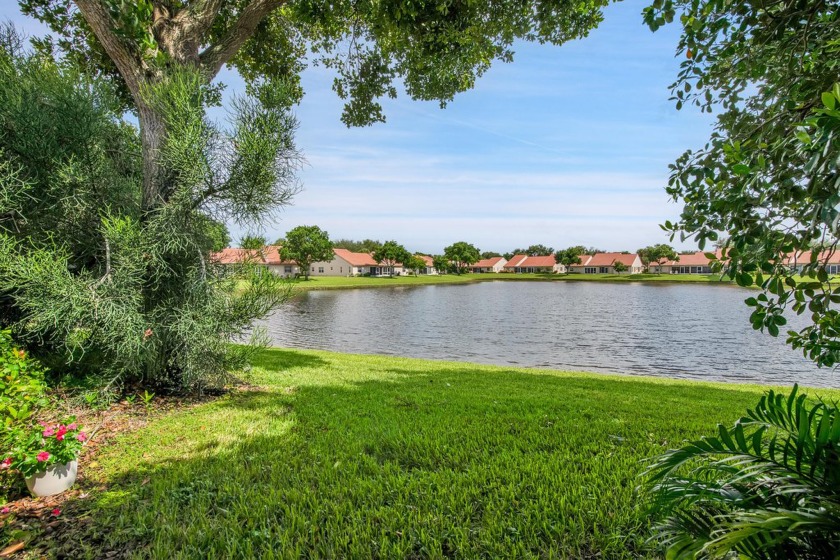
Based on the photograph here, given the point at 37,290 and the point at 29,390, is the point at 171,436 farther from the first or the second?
the point at 37,290

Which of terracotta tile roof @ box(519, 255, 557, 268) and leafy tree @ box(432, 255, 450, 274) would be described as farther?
terracotta tile roof @ box(519, 255, 557, 268)

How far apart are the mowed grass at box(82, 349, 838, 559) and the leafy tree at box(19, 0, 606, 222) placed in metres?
3.26

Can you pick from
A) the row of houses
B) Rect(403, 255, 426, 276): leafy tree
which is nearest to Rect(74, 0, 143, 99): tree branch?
the row of houses

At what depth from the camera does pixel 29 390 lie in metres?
3.62

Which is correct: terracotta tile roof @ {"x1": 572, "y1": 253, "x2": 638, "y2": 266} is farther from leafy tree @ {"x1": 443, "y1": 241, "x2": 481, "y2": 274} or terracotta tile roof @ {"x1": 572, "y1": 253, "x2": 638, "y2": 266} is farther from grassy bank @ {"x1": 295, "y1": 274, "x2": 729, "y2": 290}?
leafy tree @ {"x1": 443, "y1": 241, "x2": 481, "y2": 274}

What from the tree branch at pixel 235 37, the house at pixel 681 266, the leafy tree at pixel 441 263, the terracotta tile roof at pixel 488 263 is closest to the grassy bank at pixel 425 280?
the house at pixel 681 266

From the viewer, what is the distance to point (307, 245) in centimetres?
5941

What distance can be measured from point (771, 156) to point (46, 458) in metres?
4.90

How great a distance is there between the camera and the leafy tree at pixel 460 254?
359 ft

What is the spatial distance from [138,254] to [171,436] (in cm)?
226

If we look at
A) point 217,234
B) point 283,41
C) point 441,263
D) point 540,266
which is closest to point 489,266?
point 540,266

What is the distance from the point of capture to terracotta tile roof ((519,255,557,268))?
4382 inches

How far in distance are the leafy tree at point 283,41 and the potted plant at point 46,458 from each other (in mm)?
3087

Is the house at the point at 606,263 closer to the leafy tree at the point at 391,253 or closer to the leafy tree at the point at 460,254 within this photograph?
the leafy tree at the point at 460,254
